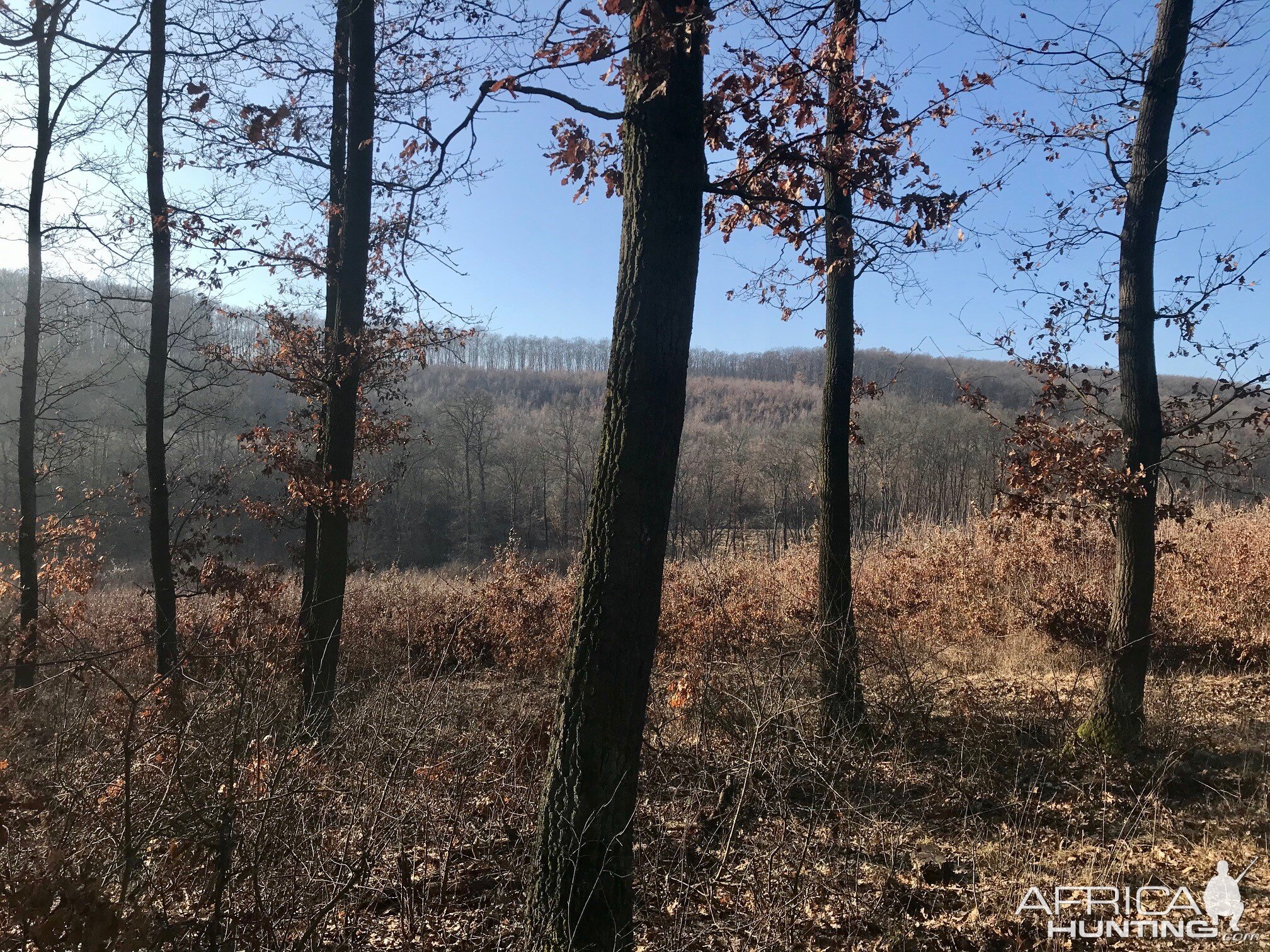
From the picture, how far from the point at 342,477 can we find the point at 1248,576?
38.2 ft

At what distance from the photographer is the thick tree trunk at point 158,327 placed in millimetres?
8914

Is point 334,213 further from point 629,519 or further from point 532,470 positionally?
point 532,470

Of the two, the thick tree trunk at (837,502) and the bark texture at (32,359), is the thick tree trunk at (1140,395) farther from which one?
the bark texture at (32,359)

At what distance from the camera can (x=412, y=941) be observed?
11.5 feet

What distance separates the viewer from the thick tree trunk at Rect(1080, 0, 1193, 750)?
5996mm

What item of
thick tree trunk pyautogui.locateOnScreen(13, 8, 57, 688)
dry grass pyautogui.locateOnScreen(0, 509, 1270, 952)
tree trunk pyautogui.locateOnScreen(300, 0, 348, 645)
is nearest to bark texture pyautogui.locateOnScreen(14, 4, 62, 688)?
thick tree trunk pyautogui.locateOnScreen(13, 8, 57, 688)

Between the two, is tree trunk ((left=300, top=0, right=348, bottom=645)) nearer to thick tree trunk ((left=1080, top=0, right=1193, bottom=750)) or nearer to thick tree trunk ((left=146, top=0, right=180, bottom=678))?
thick tree trunk ((left=146, top=0, right=180, bottom=678))

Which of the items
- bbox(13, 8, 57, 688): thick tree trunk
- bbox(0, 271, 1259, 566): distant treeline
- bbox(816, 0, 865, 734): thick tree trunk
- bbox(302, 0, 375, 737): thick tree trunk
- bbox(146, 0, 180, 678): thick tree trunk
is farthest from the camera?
bbox(0, 271, 1259, 566): distant treeline

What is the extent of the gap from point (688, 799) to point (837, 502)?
10.0 feet

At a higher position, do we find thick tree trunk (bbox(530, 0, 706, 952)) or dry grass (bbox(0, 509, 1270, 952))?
thick tree trunk (bbox(530, 0, 706, 952))

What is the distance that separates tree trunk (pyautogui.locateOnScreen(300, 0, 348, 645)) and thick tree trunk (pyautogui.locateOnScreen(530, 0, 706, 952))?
16.5 ft

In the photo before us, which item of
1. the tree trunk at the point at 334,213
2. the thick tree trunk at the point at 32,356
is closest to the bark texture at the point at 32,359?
the thick tree trunk at the point at 32,356

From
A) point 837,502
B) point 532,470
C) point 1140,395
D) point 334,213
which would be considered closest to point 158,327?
point 334,213

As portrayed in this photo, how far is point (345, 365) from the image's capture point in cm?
734
